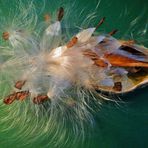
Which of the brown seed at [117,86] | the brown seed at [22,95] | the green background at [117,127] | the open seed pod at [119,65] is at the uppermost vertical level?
the open seed pod at [119,65]

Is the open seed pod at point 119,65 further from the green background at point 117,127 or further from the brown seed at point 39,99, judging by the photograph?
the brown seed at point 39,99

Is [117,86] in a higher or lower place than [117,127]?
higher

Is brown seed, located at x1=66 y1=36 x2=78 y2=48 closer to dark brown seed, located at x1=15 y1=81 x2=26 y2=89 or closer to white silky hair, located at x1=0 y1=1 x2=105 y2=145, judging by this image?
white silky hair, located at x1=0 y1=1 x2=105 y2=145

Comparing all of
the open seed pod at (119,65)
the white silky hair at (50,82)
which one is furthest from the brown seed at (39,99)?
the open seed pod at (119,65)

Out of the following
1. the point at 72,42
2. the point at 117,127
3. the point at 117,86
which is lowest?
the point at 117,127

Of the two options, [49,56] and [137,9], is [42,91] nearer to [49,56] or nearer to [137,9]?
[49,56]

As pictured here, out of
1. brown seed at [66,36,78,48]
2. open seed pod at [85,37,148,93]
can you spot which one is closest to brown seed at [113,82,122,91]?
open seed pod at [85,37,148,93]

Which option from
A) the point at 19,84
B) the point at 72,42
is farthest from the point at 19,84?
the point at 72,42

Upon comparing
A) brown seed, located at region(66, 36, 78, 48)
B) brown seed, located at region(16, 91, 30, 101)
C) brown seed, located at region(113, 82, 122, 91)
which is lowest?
brown seed, located at region(16, 91, 30, 101)

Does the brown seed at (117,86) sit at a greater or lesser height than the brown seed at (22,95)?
greater

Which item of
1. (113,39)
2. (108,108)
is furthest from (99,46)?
(108,108)

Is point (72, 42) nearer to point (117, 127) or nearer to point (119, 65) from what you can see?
point (119, 65)
